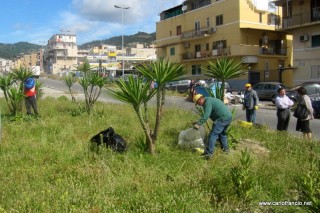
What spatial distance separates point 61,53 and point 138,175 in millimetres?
134641

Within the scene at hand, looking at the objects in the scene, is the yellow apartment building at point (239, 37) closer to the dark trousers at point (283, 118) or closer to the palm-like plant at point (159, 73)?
the dark trousers at point (283, 118)

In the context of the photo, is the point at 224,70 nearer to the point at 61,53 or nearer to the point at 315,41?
the point at 315,41

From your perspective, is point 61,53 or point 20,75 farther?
point 61,53

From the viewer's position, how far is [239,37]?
44344mm

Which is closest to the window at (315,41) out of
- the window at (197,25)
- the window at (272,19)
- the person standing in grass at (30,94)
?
the window at (272,19)

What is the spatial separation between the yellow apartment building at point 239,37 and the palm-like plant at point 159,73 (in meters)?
32.7

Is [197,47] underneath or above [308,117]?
above

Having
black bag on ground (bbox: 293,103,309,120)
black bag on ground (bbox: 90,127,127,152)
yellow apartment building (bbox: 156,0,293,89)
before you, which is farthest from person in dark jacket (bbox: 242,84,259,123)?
yellow apartment building (bbox: 156,0,293,89)

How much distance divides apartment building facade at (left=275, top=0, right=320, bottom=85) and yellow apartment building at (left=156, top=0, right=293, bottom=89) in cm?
338

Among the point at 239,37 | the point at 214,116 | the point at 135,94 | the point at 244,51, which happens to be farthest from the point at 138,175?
the point at 239,37

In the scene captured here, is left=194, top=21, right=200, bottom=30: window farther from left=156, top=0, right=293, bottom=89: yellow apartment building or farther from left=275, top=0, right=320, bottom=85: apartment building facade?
left=275, top=0, right=320, bottom=85: apartment building facade

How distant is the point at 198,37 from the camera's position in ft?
166

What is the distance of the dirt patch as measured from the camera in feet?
26.7

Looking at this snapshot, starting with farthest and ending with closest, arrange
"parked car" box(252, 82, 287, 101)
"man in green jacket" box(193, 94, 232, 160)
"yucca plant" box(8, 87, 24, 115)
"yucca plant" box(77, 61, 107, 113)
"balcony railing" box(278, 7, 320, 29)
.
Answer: "balcony railing" box(278, 7, 320, 29)
"parked car" box(252, 82, 287, 101)
"yucca plant" box(77, 61, 107, 113)
"yucca plant" box(8, 87, 24, 115)
"man in green jacket" box(193, 94, 232, 160)
